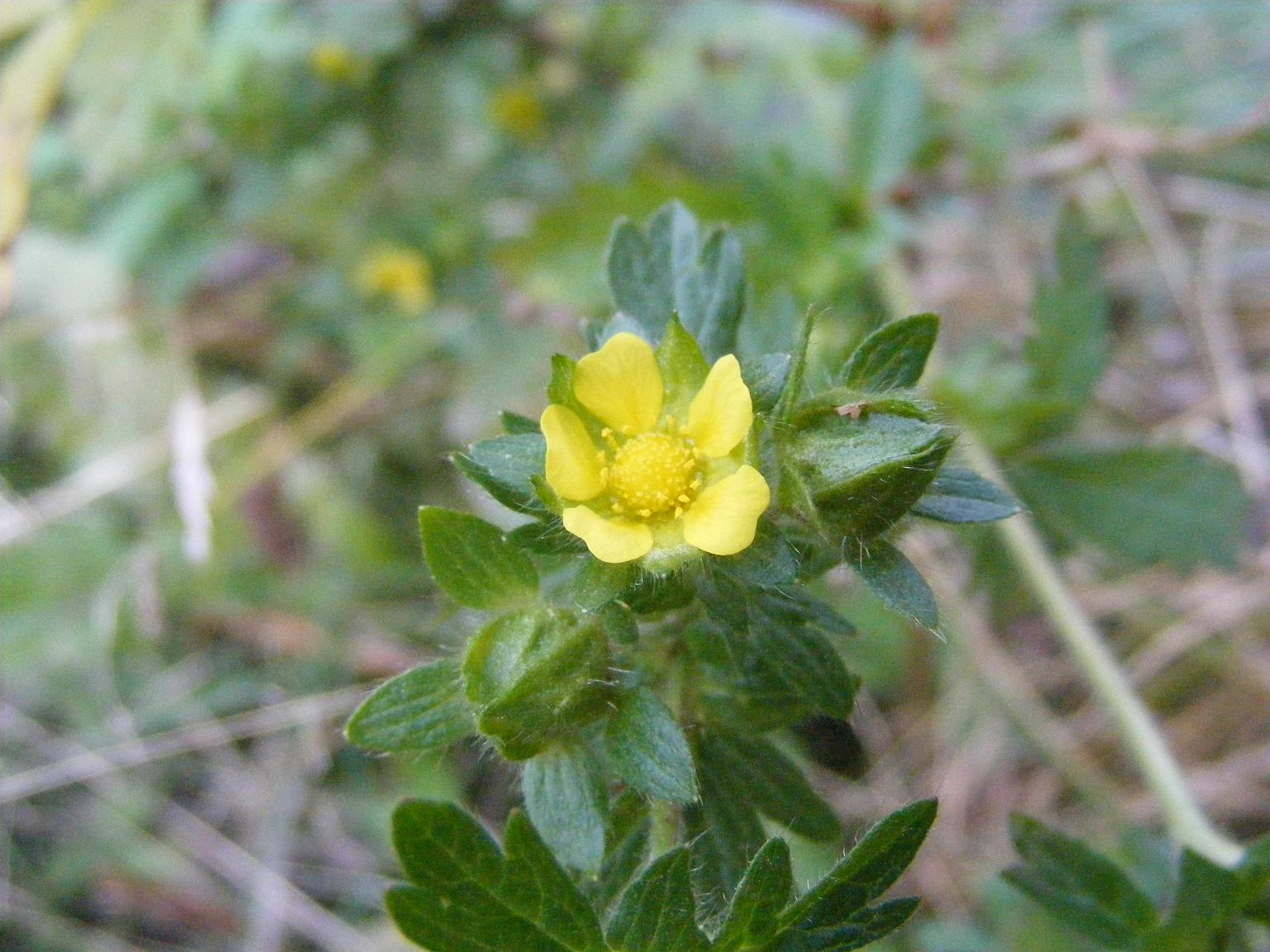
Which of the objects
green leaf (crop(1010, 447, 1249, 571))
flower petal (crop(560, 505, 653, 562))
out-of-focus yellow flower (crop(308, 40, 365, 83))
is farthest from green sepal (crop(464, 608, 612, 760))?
out-of-focus yellow flower (crop(308, 40, 365, 83))

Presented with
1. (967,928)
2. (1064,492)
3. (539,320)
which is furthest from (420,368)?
(967,928)

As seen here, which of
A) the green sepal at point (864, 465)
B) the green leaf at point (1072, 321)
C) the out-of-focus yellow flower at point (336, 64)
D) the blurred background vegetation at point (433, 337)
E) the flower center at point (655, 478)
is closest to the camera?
the green sepal at point (864, 465)

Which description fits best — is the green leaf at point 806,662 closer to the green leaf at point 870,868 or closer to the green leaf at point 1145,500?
the green leaf at point 870,868

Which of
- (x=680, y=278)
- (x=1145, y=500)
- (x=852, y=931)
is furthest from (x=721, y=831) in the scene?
(x=1145, y=500)

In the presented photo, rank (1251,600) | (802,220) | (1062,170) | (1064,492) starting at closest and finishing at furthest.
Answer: (1064,492)
(802,220)
(1251,600)
(1062,170)

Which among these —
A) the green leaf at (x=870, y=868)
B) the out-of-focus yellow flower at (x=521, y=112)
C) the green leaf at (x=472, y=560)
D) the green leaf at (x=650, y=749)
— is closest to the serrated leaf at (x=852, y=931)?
the green leaf at (x=870, y=868)

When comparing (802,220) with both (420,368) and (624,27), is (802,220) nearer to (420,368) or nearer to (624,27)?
(624,27)
